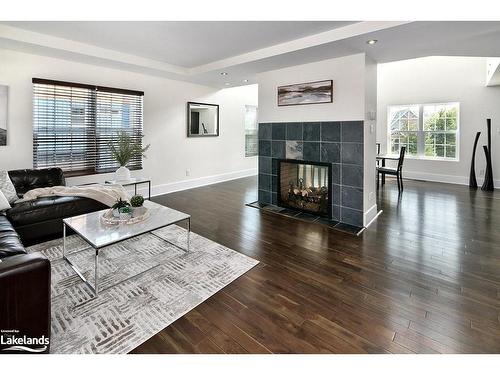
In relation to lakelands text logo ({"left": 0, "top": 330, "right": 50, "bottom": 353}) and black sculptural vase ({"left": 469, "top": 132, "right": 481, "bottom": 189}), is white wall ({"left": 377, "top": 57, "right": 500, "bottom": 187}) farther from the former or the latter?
lakelands text logo ({"left": 0, "top": 330, "right": 50, "bottom": 353})

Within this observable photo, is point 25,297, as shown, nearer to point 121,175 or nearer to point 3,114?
point 121,175

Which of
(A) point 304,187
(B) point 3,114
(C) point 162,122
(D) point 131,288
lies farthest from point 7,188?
(A) point 304,187

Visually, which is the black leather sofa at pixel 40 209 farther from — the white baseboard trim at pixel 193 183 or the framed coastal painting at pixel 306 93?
the framed coastal painting at pixel 306 93

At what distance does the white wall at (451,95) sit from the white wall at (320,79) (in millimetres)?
4397

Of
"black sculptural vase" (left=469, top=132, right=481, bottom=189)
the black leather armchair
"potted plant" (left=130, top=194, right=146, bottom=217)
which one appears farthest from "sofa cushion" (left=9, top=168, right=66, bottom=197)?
"black sculptural vase" (left=469, top=132, right=481, bottom=189)

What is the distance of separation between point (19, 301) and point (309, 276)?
2.04 m

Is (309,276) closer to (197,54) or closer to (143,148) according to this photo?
(197,54)

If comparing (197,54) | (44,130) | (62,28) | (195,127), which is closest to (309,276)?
(197,54)

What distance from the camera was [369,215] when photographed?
400cm

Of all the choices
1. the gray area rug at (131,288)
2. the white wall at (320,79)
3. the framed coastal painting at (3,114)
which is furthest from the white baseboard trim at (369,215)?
the framed coastal painting at (3,114)

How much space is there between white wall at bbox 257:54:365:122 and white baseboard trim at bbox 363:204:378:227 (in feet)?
4.28

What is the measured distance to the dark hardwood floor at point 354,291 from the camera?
5.64 ft

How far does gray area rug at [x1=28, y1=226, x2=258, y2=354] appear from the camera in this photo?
5.80 ft

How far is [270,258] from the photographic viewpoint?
288 centimetres
